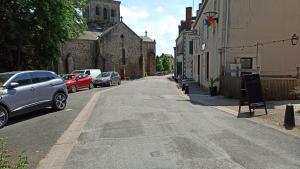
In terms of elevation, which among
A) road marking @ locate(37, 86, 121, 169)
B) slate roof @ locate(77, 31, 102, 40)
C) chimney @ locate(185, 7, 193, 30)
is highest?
chimney @ locate(185, 7, 193, 30)

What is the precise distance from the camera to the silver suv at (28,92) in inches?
477

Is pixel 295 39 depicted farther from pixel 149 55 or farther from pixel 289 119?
pixel 149 55

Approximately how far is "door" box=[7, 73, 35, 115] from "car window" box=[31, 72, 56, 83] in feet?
1.01

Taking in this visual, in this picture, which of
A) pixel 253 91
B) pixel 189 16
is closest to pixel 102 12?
pixel 189 16

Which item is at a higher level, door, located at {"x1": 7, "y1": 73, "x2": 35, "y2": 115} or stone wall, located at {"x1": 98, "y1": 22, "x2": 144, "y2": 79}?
stone wall, located at {"x1": 98, "y1": 22, "x2": 144, "y2": 79}

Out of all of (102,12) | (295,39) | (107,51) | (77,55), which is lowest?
(295,39)

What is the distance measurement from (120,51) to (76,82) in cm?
3814

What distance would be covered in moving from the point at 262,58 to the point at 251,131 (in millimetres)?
12825

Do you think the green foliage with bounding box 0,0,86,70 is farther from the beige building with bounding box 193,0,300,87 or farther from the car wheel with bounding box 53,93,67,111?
the beige building with bounding box 193,0,300,87

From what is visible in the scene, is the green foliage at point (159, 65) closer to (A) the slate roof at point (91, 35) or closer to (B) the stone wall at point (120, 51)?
(B) the stone wall at point (120, 51)

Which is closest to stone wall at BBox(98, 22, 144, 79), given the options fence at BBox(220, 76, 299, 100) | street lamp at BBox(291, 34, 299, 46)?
street lamp at BBox(291, 34, 299, 46)

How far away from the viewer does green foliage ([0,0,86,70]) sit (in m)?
27.2

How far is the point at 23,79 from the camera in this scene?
13375mm

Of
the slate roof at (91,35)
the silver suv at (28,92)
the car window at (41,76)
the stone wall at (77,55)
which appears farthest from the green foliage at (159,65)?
the car window at (41,76)
